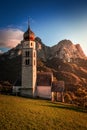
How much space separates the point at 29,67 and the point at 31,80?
3536mm

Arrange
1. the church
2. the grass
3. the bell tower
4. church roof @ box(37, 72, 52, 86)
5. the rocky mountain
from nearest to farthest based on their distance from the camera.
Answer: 1. the grass
2. the bell tower
3. the church
4. church roof @ box(37, 72, 52, 86)
5. the rocky mountain

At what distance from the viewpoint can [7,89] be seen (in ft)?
241

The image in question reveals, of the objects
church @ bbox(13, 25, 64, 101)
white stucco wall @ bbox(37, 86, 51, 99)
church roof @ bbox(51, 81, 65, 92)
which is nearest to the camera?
church @ bbox(13, 25, 64, 101)

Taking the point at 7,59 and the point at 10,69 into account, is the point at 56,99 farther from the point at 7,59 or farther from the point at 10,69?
the point at 7,59

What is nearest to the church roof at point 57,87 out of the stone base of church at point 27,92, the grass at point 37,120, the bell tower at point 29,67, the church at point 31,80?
the church at point 31,80

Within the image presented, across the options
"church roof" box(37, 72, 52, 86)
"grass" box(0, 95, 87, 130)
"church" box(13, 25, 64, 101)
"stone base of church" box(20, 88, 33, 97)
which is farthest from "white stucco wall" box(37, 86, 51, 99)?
"grass" box(0, 95, 87, 130)

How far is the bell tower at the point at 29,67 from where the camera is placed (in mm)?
63475

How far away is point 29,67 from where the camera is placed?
211 ft

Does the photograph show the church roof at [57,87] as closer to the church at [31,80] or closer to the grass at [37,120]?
the church at [31,80]

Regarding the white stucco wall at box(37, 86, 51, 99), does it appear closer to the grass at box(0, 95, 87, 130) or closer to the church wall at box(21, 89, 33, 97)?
the church wall at box(21, 89, 33, 97)

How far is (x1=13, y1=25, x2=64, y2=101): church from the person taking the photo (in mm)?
63656

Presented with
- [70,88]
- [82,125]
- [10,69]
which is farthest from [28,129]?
[10,69]

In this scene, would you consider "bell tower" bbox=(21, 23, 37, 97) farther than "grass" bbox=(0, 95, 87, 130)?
Yes

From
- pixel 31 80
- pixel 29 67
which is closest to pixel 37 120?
pixel 31 80
